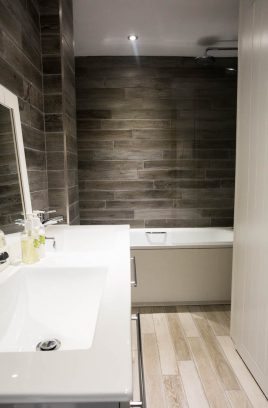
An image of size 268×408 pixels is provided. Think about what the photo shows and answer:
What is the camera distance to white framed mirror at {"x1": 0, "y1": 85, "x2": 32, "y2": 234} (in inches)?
51.6

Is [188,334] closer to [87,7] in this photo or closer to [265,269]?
[265,269]

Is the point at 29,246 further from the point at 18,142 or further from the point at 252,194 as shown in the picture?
the point at 252,194

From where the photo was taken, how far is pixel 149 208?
3.64 m

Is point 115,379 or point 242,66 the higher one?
point 242,66

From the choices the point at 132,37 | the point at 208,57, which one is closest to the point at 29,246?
the point at 132,37

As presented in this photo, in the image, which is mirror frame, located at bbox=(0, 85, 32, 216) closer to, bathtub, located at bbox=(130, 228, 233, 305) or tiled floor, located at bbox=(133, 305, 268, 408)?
tiled floor, located at bbox=(133, 305, 268, 408)

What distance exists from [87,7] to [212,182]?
2.23 metres

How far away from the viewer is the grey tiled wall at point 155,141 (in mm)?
3461

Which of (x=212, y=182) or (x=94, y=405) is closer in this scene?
(x=94, y=405)

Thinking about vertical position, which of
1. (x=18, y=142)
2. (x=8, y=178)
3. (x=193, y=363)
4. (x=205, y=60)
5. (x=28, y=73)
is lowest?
(x=193, y=363)

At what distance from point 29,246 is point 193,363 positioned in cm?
148

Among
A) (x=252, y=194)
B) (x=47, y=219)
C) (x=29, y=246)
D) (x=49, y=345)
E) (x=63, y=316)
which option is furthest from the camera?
(x=252, y=194)

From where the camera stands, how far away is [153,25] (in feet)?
8.90

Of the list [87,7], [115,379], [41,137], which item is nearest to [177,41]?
[87,7]
